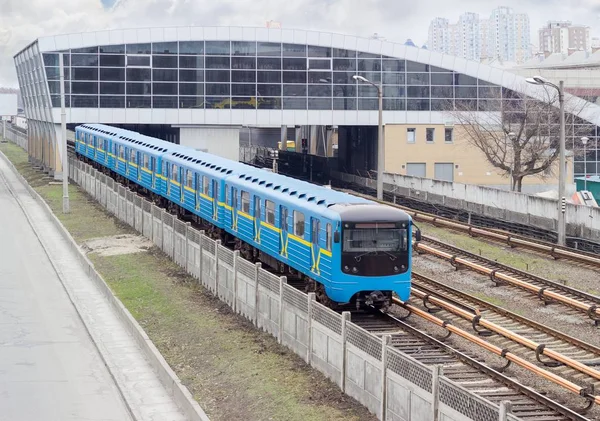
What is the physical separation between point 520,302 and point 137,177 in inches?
1184

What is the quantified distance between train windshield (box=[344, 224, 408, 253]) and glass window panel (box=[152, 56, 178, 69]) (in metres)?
47.0

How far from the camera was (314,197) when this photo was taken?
27.4 metres

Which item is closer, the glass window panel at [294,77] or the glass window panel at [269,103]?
the glass window panel at [269,103]

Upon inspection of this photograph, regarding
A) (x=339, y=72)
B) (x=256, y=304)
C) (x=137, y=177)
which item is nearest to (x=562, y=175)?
(x=256, y=304)

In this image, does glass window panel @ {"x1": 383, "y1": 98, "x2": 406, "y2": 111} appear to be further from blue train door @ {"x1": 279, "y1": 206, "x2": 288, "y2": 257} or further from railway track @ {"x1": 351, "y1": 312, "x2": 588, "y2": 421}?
railway track @ {"x1": 351, "y1": 312, "x2": 588, "y2": 421}

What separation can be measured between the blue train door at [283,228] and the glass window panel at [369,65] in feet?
144

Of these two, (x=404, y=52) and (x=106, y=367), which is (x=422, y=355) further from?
(x=404, y=52)

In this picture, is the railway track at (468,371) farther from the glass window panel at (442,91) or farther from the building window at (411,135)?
Answer: the glass window panel at (442,91)

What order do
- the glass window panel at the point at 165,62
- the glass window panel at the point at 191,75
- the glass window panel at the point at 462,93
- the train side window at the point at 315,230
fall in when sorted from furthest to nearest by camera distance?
the glass window panel at the point at 462,93
the glass window panel at the point at 191,75
the glass window panel at the point at 165,62
the train side window at the point at 315,230

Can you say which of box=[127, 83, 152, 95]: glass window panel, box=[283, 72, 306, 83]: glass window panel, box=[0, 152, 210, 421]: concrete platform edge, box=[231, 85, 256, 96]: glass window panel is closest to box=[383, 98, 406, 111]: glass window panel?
box=[283, 72, 306, 83]: glass window panel

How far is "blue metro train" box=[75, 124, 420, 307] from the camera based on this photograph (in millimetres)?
24719

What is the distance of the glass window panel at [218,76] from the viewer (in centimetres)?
7006

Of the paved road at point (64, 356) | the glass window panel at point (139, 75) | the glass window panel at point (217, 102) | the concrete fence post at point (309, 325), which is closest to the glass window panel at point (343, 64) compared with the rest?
the glass window panel at point (217, 102)

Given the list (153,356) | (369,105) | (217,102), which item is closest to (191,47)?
(217,102)
